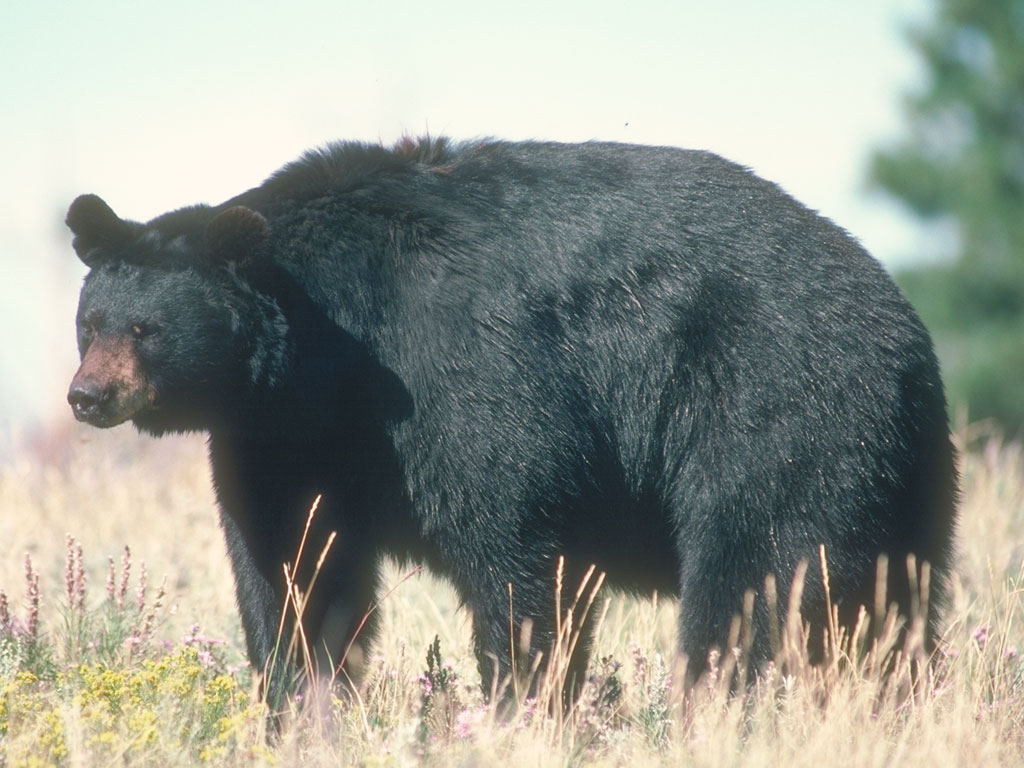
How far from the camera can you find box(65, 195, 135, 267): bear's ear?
423 cm

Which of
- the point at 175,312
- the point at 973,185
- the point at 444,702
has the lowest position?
the point at 444,702

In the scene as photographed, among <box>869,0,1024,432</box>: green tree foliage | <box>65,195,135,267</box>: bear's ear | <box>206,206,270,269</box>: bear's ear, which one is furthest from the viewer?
<box>869,0,1024,432</box>: green tree foliage

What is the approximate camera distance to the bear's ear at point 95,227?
13.9 ft

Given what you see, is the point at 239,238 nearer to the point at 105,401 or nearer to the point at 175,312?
the point at 175,312

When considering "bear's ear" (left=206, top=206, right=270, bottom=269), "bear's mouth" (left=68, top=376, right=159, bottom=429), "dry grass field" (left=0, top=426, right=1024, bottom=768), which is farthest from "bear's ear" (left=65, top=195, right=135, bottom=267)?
"dry grass field" (left=0, top=426, right=1024, bottom=768)

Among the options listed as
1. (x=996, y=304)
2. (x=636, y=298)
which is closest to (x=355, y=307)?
(x=636, y=298)

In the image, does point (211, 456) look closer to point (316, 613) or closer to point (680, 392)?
point (316, 613)

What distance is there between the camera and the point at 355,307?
4199 millimetres

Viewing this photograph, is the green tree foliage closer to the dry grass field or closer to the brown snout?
the dry grass field

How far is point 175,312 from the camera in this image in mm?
4191

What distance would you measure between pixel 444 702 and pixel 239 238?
161 cm

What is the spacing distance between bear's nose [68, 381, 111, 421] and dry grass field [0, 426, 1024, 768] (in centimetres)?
58

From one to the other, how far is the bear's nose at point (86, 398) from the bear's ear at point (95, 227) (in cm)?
53

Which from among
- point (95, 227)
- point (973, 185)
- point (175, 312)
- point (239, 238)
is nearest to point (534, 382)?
point (239, 238)
